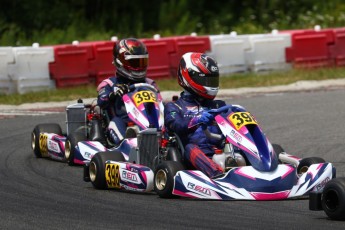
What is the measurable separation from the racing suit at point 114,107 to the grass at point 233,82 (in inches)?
198

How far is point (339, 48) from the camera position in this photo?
20.1 m

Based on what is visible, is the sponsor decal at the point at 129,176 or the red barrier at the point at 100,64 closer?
the sponsor decal at the point at 129,176

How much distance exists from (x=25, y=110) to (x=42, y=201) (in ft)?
24.6

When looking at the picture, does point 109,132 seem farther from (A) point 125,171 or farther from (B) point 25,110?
(B) point 25,110

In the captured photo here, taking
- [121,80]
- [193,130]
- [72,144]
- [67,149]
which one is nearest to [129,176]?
[193,130]

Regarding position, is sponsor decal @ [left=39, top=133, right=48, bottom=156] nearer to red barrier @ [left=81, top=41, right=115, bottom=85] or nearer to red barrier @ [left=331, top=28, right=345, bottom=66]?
red barrier @ [left=81, top=41, right=115, bottom=85]

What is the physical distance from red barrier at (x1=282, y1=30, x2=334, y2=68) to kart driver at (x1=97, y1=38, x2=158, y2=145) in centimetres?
832

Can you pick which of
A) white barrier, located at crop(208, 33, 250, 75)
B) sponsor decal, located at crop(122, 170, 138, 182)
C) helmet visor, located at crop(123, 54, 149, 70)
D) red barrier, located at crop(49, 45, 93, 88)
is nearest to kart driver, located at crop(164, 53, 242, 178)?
sponsor decal, located at crop(122, 170, 138, 182)

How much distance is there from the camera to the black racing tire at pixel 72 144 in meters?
11.1

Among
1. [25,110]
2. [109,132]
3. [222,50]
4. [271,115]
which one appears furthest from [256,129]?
[222,50]

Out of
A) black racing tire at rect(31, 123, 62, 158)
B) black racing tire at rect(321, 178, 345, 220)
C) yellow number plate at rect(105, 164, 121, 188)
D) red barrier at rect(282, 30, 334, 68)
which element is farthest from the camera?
red barrier at rect(282, 30, 334, 68)

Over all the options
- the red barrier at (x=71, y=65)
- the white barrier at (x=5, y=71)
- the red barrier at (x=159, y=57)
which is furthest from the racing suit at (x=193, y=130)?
the red barrier at (x=159, y=57)

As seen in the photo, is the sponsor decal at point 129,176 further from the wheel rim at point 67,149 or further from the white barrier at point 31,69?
the white barrier at point 31,69

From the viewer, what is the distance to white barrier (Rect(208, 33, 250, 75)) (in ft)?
63.1
